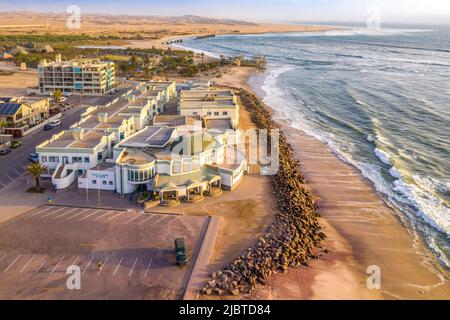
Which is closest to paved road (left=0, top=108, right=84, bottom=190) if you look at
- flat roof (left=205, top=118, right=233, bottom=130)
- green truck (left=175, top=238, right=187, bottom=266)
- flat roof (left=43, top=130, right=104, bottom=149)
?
flat roof (left=43, top=130, right=104, bottom=149)

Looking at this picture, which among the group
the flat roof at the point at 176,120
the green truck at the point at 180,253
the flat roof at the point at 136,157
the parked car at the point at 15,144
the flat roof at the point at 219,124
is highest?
the flat roof at the point at 176,120

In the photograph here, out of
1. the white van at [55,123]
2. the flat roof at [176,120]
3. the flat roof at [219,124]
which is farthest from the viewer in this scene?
the white van at [55,123]

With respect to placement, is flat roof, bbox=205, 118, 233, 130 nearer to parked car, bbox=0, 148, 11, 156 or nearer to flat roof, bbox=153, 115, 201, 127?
flat roof, bbox=153, 115, 201, 127

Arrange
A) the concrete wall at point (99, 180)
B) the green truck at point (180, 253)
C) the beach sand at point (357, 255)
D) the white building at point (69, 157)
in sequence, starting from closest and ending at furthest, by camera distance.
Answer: the beach sand at point (357, 255)
the green truck at point (180, 253)
the concrete wall at point (99, 180)
the white building at point (69, 157)

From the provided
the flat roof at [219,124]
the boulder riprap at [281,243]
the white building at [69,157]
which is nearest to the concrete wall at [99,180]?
the white building at [69,157]

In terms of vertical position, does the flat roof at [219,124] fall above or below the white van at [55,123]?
above

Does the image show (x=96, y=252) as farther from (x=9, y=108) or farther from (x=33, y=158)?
(x=9, y=108)

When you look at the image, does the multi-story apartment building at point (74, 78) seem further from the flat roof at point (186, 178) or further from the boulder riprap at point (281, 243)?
the flat roof at point (186, 178)
